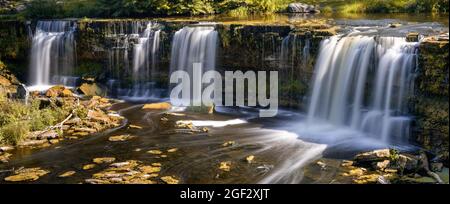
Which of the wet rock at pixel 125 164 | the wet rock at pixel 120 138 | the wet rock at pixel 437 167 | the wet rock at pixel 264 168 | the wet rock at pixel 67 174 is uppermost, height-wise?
the wet rock at pixel 120 138

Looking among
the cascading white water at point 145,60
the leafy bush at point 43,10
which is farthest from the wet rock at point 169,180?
the leafy bush at point 43,10

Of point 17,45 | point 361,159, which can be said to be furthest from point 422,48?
point 17,45

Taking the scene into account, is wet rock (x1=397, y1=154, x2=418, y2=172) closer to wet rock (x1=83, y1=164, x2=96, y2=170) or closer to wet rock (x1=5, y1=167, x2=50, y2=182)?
wet rock (x1=83, y1=164, x2=96, y2=170)

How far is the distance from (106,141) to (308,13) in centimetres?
1794

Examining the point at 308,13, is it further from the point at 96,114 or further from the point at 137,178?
the point at 137,178

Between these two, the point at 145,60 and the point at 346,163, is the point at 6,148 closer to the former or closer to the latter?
the point at 145,60

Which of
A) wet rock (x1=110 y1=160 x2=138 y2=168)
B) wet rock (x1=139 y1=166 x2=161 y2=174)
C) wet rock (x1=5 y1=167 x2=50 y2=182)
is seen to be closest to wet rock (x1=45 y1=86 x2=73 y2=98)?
wet rock (x1=5 y1=167 x2=50 y2=182)

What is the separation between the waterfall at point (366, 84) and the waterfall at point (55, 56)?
42.0ft

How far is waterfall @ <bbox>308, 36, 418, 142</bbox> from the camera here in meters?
18.0

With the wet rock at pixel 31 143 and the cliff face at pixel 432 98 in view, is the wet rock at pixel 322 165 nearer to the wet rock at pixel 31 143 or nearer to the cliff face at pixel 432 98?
the cliff face at pixel 432 98

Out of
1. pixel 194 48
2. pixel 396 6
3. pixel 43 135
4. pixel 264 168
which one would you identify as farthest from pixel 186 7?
pixel 264 168

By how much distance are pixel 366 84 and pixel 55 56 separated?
616 inches

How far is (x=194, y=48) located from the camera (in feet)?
82.4

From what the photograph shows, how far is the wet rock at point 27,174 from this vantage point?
15.5 m
